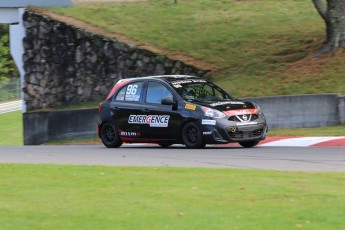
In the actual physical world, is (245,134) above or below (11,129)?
above

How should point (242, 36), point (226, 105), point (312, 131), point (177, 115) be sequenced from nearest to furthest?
point (226, 105) → point (177, 115) → point (312, 131) → point (242, 36)

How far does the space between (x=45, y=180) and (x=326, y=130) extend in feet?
34.6

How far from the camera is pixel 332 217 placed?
8.48 meters

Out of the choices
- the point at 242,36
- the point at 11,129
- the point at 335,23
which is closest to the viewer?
the point at 335,23

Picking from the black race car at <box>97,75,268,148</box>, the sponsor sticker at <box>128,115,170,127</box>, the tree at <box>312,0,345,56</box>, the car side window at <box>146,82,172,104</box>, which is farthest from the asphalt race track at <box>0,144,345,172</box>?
the tree at <box>312,0,345,56</box>

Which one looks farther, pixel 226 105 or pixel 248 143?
pixel 248 143

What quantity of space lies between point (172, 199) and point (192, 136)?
803 cm

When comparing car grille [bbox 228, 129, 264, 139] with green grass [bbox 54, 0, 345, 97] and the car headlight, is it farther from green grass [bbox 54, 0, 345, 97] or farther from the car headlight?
green grass [bbox 54, 0, 345, 97]

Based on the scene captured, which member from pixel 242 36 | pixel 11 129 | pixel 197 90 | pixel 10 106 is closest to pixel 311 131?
pixel 197 90

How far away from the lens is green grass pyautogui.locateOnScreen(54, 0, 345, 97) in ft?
78.6

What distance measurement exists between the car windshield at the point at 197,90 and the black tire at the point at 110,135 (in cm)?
191

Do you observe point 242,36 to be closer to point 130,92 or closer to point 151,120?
point 130,92

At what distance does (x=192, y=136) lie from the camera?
1773 cm

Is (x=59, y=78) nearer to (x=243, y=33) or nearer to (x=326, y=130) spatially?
(x=243, y=33)
